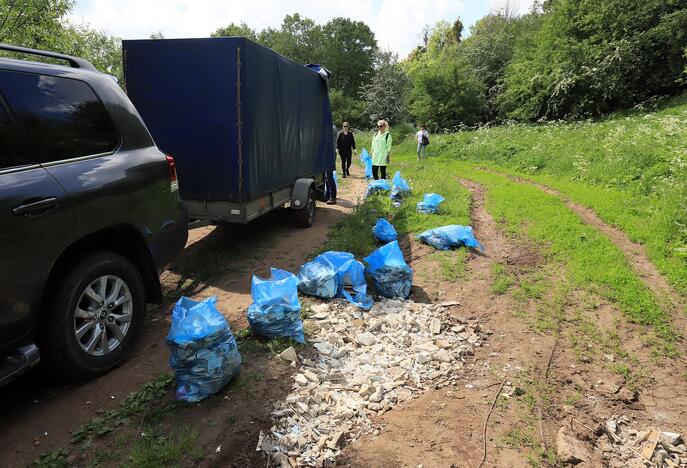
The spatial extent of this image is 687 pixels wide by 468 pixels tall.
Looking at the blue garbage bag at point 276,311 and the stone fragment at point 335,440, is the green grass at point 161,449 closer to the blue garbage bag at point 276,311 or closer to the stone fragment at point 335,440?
the stone fragment at point 335,440

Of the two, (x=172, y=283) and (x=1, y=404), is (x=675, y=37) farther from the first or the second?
(x=1, y=404)

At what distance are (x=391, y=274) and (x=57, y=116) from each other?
3.62m

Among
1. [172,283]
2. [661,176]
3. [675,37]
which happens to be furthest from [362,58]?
[172,283]

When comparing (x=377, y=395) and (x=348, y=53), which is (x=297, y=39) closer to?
(x=348, y=53)

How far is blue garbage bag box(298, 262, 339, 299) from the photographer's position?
16.0 feet

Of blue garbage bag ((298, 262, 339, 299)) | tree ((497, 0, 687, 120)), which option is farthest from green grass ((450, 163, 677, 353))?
tree ((497, 0, 687, 120))

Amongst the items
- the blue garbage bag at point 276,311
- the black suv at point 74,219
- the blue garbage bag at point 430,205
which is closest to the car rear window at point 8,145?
the black suv at point 74,219

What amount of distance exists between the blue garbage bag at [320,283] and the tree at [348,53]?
55.9 metres

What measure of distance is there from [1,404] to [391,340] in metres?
3.08

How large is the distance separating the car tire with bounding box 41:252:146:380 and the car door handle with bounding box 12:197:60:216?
Answer: 0.47 m

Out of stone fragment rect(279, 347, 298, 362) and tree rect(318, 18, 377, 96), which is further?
tree rect(318, 18, 377, 96)

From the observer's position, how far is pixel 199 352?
2.89 metres

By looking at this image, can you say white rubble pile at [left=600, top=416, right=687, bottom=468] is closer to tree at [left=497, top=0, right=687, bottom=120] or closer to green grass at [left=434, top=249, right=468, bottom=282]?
green grass at [left=434, top=249, right=468, bottom=282]

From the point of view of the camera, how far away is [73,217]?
112 inches
